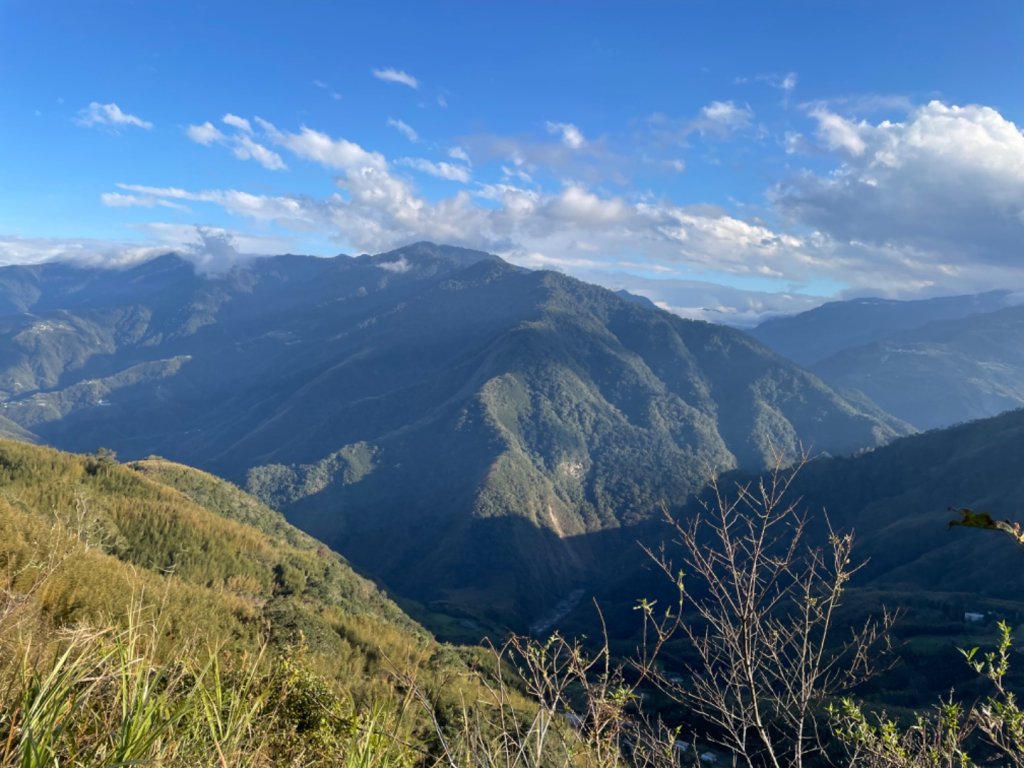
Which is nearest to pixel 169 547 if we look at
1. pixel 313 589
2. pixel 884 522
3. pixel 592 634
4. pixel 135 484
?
pixel 313 589

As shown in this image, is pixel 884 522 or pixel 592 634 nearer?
pixel 592 634

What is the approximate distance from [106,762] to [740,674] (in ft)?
24.9

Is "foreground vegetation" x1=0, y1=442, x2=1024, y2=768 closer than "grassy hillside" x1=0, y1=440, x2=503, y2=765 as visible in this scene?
Yes

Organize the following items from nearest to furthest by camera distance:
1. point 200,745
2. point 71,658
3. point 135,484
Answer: point 200,745
point 71,658
point 135,484

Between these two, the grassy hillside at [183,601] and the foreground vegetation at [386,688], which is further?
the grassy hillside at [183,601]

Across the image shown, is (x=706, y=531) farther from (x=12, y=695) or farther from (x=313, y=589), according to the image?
(x=12, y=695)

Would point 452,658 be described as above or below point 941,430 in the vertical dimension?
above

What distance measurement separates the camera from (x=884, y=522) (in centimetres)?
15988

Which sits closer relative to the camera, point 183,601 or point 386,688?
point 386,688

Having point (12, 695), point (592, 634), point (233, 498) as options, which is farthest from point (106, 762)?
point (592, 634)

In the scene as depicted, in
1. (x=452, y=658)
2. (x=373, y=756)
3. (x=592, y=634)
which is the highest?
(x=373, y=756)

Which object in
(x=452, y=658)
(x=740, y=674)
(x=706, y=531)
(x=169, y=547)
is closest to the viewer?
(x=740, y=674)

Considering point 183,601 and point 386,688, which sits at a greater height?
point 386,688

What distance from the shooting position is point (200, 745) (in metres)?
3.60
